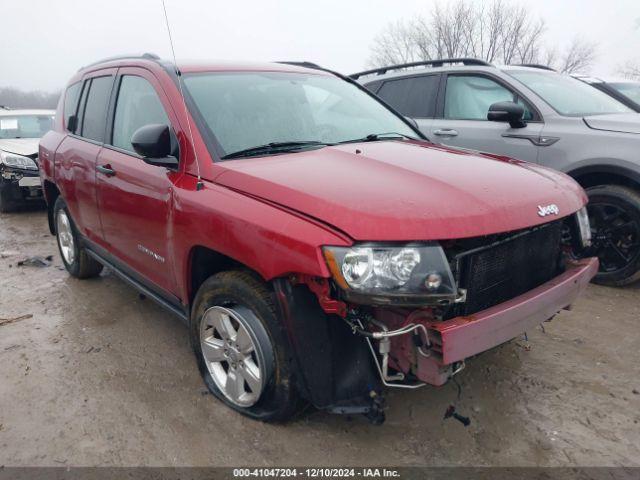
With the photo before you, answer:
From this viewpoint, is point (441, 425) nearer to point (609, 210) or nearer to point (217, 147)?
point (217, 147)

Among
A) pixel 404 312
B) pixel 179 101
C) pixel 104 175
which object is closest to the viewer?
pixel 404 312

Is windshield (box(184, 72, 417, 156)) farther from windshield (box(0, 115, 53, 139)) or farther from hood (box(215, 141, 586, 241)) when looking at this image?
windshield (box(0, 115, 53, 139))

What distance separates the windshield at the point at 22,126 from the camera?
30.0ft

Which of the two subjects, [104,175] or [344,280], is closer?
[344,280]

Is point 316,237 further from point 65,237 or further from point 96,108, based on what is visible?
point 65,237

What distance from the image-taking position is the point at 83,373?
303cm

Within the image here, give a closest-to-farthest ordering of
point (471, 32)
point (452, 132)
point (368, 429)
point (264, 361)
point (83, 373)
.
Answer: point (264, 361)
point (368, 429)
point (83, 373)
point (452, 132)
point (471, 32)

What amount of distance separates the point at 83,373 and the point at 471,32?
31952 millimetres

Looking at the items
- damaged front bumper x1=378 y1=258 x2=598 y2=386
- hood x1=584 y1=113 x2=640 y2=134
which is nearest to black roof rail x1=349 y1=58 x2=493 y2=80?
hood x1=584 y1=113 x2=640 y2=134

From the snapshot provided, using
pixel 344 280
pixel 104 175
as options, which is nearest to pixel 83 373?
pixel 104 175

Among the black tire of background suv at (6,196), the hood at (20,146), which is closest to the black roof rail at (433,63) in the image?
the hood at (20,146)

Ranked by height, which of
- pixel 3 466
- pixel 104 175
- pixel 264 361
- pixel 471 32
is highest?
pixel 471 32

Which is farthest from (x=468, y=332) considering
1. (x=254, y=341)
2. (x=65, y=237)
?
(x=65, y=237)

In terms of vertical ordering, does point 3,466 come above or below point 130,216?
below
